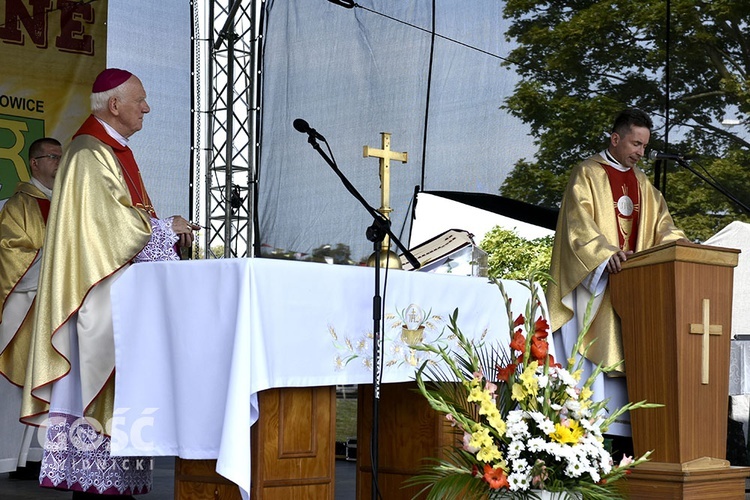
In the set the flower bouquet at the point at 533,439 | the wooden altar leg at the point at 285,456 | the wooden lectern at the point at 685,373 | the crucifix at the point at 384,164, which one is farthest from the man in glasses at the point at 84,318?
the wooden lectern at the point at 685,373

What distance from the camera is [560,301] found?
5059mm

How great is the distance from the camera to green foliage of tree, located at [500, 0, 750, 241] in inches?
367

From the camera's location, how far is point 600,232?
4996 mm

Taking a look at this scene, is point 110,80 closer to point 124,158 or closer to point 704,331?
point 124,158

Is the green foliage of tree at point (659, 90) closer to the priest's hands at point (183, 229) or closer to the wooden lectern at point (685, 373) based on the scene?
the wooden lectern at point (685, 373)

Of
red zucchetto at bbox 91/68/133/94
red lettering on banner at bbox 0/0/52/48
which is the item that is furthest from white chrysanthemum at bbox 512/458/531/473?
red lettering on banner at bbox 0/0/52/48

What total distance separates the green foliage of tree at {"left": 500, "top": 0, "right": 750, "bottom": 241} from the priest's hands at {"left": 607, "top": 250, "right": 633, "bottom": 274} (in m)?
4.32

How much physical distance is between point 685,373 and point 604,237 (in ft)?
2.79

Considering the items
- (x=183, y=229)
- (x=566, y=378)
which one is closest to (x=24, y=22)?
(x=183, y=229)

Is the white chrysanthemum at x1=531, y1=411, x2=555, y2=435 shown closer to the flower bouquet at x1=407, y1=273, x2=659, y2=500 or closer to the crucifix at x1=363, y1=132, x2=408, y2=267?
the flower bouquet at x1=407, y1=273, x2=659, y2=500

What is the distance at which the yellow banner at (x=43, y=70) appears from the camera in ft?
23.9

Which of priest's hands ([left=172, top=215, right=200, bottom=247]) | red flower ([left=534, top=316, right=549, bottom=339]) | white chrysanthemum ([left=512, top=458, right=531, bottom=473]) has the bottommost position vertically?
white chrysanthemum ([left=512, top=458, right=531, bottom=473])

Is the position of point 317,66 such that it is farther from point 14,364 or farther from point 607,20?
point 14,364

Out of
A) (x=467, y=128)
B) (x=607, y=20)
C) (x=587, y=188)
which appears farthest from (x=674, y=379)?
(x=607, y=20)
